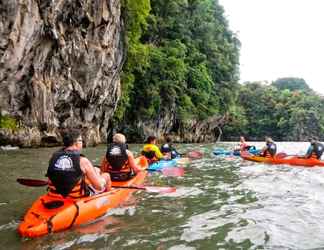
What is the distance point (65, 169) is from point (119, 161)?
116 inches

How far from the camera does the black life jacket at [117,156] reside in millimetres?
9039

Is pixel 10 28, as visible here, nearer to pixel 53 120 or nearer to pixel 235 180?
pixel 53 120

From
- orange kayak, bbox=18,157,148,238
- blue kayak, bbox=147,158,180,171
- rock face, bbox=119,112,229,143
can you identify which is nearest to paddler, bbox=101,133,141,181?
orange kayak, bbox=18,157,148,238

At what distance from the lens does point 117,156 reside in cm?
906

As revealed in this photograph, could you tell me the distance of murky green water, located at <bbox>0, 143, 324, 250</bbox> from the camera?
17.7ft

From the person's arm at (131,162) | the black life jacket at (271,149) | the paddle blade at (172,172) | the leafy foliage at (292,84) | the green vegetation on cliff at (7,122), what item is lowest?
the paddle blade at (172,172)

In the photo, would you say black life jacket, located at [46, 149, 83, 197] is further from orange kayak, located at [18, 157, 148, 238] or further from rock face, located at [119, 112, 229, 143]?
rock face, located at [119, 112, 229, 143]

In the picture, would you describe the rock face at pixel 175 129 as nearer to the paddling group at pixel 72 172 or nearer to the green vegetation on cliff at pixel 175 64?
the green vegetation on cliff at pixel 175 64

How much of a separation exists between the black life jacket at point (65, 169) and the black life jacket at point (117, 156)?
108 inches

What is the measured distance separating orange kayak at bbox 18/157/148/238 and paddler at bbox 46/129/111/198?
14 centimetres

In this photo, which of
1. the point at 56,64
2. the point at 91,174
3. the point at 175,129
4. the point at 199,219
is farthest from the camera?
the point at 175,129

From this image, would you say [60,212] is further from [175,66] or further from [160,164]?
[175,66]

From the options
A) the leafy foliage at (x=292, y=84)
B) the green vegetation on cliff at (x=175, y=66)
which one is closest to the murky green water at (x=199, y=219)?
the green vegetation on cliff at (x=175, y=66)

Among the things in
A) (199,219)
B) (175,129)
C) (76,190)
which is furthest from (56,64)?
(175,129)
